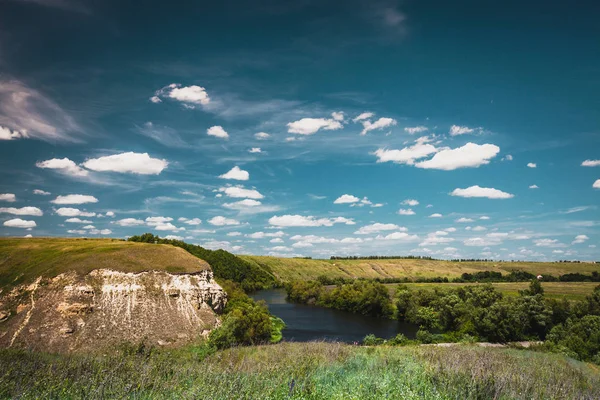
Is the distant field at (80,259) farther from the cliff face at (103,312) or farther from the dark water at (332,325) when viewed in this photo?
the dark water at (332,325)

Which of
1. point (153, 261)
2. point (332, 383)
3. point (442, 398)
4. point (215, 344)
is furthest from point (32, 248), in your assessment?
point (442, 398)

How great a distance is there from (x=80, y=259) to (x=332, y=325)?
198 feet

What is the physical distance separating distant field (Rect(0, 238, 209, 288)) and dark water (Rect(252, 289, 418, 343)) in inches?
1127

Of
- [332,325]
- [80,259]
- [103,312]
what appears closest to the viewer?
[103,312]

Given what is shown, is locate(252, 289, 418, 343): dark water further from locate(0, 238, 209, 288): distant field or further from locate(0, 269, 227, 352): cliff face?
locate(0, 238, 209, 288): distant field

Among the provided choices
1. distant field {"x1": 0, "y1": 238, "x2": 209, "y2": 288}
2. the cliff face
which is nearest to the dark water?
the cliff face

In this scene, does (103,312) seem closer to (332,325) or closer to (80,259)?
(80,259)

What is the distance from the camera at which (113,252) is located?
63906 millimetres

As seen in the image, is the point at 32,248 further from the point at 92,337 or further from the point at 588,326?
the point at 588,326

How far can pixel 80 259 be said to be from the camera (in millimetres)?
59594

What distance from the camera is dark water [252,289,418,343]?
2995 inches

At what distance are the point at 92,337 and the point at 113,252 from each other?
1912 cm

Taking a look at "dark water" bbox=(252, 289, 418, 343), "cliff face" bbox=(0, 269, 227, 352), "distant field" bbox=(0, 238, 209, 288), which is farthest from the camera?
"dark water" bbox=(252, 289, 418, 343)

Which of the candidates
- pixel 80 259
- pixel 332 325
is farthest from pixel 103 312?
pixel 332 325
